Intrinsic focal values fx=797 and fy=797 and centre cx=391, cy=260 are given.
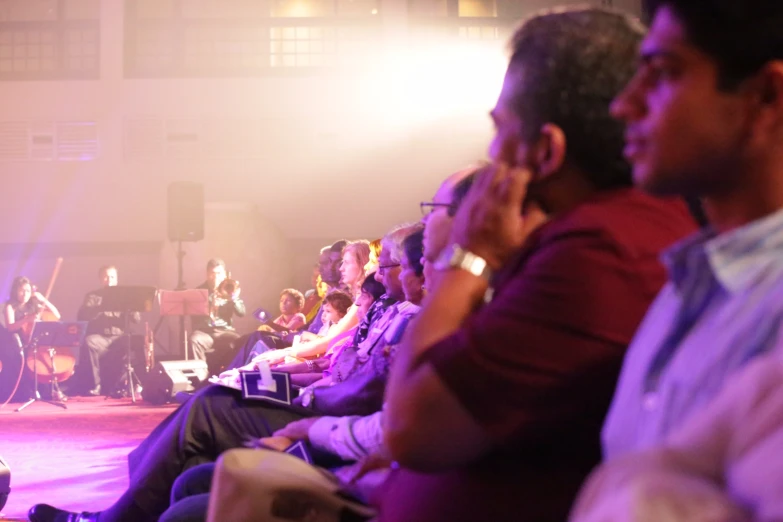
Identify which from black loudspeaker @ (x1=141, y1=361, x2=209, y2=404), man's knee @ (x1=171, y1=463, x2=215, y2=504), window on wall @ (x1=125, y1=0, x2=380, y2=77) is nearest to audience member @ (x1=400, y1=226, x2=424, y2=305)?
man's knee @ (x1=171, y1=463, x2=215, y2=504)

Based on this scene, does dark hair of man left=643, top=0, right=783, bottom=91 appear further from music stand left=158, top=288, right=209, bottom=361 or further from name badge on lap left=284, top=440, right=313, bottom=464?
music stand left=158, top=288, right=209, bottom=361

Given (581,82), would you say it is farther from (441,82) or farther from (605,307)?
(441,82)

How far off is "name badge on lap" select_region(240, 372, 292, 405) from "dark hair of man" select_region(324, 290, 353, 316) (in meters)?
1.39

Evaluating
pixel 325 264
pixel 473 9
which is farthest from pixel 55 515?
pixel 473 9

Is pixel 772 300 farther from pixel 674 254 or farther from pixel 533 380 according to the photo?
pixel 533 380

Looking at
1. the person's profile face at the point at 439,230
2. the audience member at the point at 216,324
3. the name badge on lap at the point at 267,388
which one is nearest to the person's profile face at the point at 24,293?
the audience member at the point at 216,324

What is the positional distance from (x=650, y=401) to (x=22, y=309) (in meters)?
8.15

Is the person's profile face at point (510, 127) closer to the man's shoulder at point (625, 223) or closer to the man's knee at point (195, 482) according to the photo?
the man's shoulder at point (625, 223)

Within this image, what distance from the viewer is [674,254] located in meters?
0.77

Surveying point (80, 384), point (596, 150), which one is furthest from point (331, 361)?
point (80, 384)

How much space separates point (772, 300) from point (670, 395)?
4.7 inches

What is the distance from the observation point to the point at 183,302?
773cm

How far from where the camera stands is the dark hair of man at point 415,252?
242cm

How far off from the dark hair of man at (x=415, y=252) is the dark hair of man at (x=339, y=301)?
1475 millimetres
